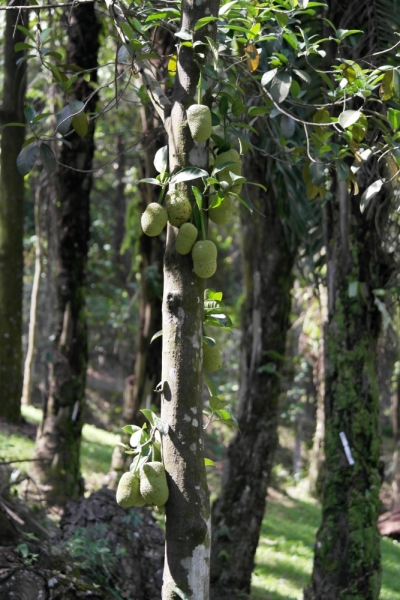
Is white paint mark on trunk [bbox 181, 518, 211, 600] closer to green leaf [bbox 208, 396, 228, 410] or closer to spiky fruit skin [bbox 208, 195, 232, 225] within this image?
green leaf [bbox 208, 396, 228, 410]

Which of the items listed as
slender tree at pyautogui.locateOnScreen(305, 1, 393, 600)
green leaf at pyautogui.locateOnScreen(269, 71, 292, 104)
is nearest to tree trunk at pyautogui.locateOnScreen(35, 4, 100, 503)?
slender tree at pyautogui.locateOnScreen(305, 1, 393, 600)

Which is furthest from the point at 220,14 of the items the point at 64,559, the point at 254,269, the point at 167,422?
the point at 254,269

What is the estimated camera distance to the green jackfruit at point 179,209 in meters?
2.13

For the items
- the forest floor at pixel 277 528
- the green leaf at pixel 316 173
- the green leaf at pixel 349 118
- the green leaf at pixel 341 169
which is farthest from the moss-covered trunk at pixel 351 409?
the forest floor at pixel 277 528

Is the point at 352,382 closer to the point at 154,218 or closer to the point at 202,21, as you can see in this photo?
the point at 154,218

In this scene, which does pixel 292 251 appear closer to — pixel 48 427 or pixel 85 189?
pixel 85 189

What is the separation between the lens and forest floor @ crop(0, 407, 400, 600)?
6238 millimetres

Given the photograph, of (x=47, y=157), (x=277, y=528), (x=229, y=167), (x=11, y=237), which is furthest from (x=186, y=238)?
(x=277, y=528)

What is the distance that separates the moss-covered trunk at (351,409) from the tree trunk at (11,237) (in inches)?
181

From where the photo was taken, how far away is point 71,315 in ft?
21.0

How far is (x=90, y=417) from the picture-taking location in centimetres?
1631

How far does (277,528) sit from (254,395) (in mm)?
3181

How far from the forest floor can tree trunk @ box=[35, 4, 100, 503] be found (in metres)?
0.64

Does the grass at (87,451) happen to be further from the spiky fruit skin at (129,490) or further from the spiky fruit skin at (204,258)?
the spiky fruit skin at (204,258)
